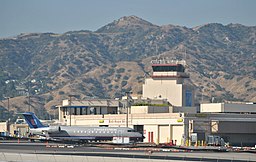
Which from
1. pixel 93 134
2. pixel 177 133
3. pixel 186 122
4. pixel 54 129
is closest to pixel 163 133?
pixel 177 133

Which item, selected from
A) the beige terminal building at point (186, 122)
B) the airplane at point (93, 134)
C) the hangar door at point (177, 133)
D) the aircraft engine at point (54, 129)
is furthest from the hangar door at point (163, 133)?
the aircraft engine at point (54, 129)

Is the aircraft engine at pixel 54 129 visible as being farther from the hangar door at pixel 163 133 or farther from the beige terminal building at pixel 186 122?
the hangar door at pixel 163 133

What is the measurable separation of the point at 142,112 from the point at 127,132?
1926 cm

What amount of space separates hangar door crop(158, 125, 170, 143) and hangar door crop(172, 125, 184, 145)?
122 centimetres

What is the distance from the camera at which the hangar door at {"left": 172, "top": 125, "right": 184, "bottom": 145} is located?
477 feet

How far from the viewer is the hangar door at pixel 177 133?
5723 inches

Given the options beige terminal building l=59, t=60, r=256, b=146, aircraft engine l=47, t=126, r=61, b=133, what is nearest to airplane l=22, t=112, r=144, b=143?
aircraft engine l=47, t=126, r=61, b=133

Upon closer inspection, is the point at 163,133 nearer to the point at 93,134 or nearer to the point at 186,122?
the point at 186,122

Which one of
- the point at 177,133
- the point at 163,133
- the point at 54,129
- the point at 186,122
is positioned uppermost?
the point at 186,122

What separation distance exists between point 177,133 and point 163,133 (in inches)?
185

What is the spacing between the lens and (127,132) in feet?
486

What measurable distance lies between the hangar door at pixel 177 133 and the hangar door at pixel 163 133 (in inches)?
48.1

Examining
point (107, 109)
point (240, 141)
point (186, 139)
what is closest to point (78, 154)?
point (186, 139)

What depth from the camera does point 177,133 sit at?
482 ft
